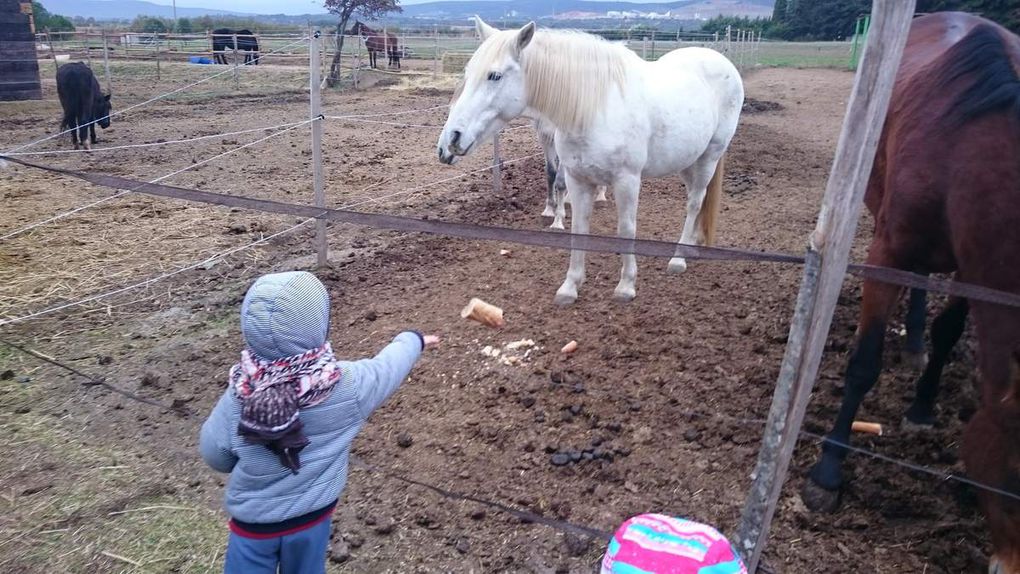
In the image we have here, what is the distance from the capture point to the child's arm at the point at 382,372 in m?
1.83

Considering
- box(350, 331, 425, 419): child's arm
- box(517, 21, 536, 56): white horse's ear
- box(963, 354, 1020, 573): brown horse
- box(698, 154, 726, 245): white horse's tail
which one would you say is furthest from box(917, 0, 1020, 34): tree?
box(350, 331, 425, 419): child's arm

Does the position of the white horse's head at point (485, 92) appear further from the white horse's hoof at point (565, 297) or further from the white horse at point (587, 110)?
the white horse's hoof at point (565, 297)

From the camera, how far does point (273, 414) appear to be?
62.4 inches

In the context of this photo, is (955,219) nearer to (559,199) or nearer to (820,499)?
(820,499)

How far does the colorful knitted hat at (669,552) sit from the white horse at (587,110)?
311 cm

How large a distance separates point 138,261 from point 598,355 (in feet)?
12.4

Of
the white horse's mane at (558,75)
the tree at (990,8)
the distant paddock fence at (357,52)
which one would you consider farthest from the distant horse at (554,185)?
the distant paddock fence at (357,52)

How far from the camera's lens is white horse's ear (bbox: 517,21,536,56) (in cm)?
381

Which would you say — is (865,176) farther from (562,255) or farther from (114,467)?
(562,255)

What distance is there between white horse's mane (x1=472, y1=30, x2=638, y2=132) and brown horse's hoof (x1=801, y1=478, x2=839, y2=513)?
2317mm

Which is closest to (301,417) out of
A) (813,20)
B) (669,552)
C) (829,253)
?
(669,552)

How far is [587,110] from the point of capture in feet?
13.0

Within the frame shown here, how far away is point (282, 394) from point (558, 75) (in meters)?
2.93

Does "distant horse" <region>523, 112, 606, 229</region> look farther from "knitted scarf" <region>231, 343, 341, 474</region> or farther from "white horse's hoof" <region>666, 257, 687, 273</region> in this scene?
"knitted scarf" <region>231, 343, 341, 474</region>
